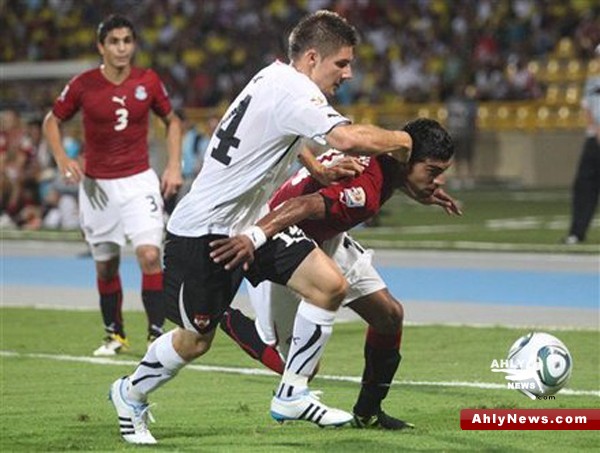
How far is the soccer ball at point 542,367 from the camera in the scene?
8555 mm

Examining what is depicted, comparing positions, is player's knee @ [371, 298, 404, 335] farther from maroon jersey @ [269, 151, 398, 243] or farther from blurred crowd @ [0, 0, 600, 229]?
blurred crowd @ [0, 0, 600, 229]

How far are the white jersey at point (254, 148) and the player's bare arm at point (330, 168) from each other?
24 cm

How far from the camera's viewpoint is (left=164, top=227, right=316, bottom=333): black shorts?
8648 mm

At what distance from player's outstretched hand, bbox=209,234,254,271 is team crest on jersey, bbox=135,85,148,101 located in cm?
501

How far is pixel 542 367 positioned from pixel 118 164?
555 cm

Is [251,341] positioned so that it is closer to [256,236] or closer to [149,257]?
[256,236]

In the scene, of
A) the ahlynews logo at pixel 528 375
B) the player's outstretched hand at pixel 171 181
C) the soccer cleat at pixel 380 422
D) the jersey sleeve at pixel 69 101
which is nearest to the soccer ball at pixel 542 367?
the ahlynews logo at pixel 528 375

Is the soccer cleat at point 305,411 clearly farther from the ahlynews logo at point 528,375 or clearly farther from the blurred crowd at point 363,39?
the blurred crowd at point 363,39

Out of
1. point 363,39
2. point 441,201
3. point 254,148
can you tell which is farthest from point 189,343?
point 363,39

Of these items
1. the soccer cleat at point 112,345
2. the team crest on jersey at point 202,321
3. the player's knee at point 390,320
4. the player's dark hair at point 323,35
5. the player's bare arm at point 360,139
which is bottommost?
the soccer cleat at point 112,345

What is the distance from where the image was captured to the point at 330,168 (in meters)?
8.91

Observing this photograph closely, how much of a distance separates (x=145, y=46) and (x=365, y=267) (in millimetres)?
34812

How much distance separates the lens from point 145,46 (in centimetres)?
4353

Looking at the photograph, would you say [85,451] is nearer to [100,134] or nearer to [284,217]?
[284,217]
